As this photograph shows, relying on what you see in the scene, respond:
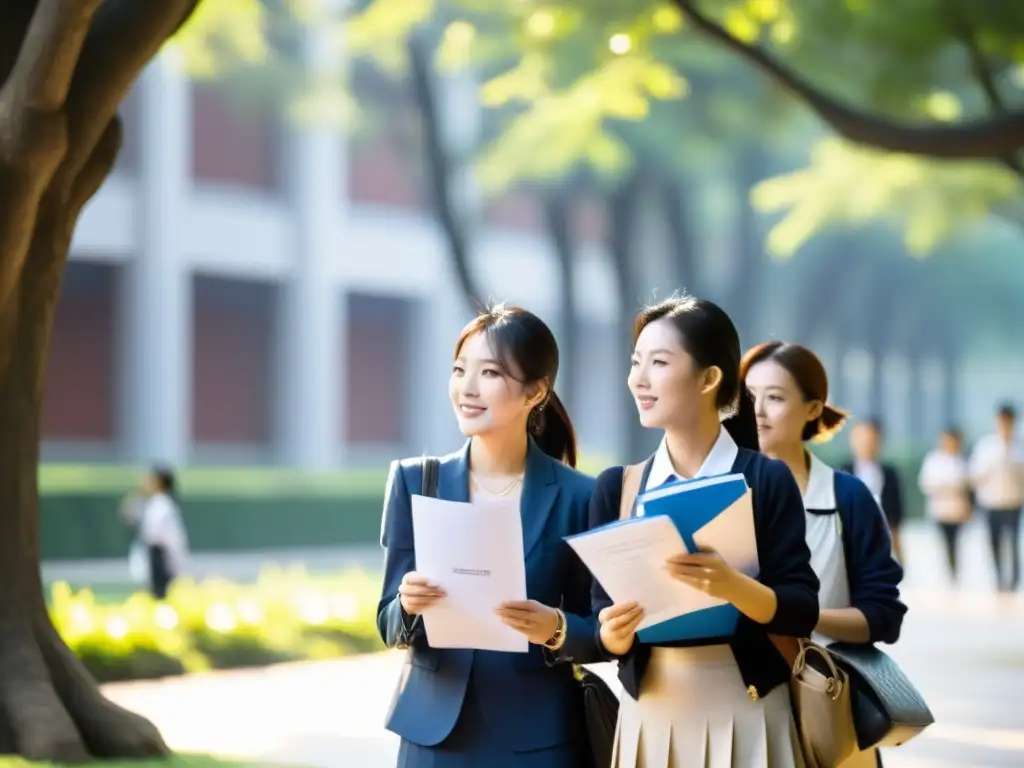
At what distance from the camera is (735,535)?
3.48 meters

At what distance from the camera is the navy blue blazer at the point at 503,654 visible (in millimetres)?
3908

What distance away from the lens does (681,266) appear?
30.6 metres

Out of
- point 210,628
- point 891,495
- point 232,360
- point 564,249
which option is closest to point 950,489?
point 891,495

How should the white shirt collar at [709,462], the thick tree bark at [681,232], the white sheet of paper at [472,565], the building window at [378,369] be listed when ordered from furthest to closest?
the building window at [378,369] < the thick tree bark at [681,232] < the white shirt collar at [709,462] < the white sheet of paper at [472,565]

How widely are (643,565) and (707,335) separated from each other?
0.60 metres

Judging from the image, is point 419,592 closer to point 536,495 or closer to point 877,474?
point 536,495

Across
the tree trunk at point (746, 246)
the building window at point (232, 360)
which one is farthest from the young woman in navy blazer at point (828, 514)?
the building window at point (232, 360)

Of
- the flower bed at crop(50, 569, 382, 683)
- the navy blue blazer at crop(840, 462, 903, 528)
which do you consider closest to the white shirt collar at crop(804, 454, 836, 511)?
the navy blue blazer at crop(840, 462, 903, 528)

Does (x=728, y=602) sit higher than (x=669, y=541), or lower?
lower

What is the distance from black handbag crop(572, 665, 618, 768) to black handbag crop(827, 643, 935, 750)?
0.53 meters

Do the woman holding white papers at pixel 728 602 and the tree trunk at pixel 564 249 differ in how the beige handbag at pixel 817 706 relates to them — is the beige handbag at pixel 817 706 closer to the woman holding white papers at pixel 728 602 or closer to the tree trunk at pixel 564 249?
the woman holding white papers at pixel 728 602

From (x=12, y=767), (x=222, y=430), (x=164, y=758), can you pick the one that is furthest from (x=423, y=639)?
(x=222, y=430)

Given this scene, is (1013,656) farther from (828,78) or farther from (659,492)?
(659,492)

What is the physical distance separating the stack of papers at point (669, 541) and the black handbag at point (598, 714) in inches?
18.8
